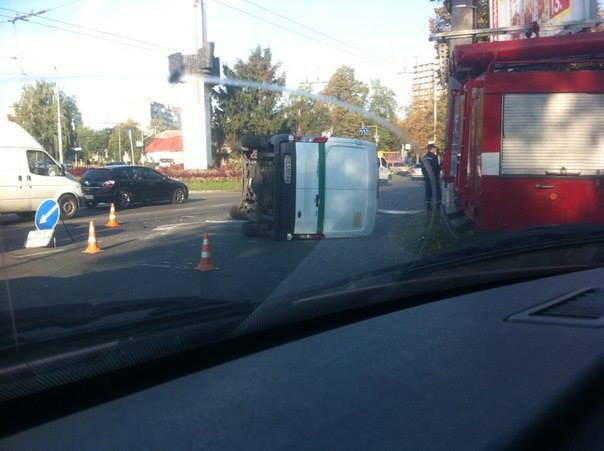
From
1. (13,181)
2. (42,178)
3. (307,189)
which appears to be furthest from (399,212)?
(13,181)

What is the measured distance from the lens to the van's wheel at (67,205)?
3928 mm

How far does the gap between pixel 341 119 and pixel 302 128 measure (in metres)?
0.27

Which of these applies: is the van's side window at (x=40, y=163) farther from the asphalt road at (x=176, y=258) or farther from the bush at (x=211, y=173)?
the bush at (x=211, y=173)

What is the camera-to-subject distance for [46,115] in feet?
10.5

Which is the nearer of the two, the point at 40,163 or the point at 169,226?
the point at 40,163

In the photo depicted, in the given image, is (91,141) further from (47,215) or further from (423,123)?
(423,123)

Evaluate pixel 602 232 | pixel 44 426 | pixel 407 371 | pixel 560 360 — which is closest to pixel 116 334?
pixel 44 426

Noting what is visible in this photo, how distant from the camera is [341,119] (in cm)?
442

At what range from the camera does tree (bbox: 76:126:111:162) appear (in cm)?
364

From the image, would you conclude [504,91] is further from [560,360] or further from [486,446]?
[486,446]

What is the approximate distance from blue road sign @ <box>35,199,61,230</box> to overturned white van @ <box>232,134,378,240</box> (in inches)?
50.8

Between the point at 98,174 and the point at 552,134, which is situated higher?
the point at 552,134

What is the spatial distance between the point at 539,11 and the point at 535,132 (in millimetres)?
8163

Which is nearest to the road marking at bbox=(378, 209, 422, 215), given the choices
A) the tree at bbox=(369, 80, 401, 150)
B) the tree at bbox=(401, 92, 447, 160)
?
the tree at bbox=(401, 92, 447, 160)
